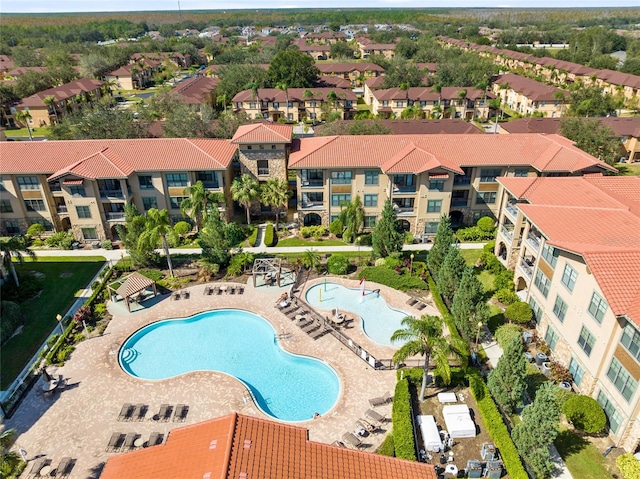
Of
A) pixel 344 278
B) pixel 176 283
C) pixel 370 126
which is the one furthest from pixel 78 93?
pixel 344 278

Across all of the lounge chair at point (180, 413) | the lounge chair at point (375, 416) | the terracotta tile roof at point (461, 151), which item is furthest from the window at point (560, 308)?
the lounge chair at point (180, 413)

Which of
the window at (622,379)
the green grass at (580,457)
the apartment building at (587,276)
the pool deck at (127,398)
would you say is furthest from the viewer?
the pool deck at (127,398)

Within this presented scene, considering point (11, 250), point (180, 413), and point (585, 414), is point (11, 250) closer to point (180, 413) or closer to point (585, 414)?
point (180, 413)

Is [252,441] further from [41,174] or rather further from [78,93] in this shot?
[78,93]

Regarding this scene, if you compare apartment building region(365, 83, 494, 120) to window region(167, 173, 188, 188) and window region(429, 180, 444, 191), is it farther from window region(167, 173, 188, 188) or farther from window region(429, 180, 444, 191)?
window region(167, 173, 188, 188)

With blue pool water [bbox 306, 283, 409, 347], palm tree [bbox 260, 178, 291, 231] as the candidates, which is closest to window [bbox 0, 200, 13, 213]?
palm tree [bbox 260, 178, 291, 231]

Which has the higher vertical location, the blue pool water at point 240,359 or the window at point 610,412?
the window at point 610,412

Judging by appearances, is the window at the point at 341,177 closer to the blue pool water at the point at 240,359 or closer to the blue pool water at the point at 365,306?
the blue pool water at the point at 365,306
